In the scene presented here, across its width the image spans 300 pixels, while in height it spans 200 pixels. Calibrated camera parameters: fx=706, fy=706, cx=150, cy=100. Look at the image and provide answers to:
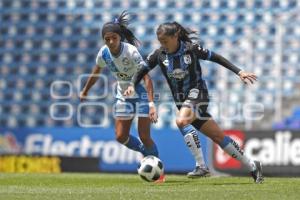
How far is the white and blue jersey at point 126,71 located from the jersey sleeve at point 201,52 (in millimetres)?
954

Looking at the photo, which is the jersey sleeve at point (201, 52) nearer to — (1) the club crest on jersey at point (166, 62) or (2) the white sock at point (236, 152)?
(1) the club crest on jersey at point (166, 62)

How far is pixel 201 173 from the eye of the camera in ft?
25.6

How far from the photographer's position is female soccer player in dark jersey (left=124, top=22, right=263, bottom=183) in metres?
7.62

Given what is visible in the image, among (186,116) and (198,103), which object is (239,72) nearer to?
(198,103)

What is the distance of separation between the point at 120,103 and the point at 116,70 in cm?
46

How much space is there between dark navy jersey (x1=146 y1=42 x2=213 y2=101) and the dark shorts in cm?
7

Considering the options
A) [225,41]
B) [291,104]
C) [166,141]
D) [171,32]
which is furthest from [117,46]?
[225,41]

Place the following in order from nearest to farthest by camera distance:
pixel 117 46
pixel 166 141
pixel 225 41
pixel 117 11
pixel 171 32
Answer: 1. pixel 171 32
2. pixel 117 46
3. pixel 166 141
4. pixel 225 41
5. pixel 117 11

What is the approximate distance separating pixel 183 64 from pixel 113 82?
1021cm

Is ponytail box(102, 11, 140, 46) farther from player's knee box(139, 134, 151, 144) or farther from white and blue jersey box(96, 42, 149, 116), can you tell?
player's knee box(139, 134, 151, 144)

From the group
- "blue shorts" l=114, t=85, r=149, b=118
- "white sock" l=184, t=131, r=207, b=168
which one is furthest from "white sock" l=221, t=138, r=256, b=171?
"blue shorts" l=114, t=85, r=149, b=118

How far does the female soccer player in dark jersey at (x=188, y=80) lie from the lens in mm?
7621

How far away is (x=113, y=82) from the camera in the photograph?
1783 centimetres

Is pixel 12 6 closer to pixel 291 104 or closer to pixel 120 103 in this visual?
pixel 291 104
